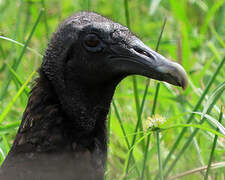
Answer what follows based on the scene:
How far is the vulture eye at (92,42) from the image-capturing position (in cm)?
324

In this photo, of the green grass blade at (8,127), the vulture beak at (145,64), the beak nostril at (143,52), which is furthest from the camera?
the green grass blade at (8,127)

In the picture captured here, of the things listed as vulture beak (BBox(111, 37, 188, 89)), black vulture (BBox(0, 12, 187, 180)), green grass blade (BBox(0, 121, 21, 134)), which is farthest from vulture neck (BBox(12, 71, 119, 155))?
green grass blade (BBox(0, 121, 21, 134))

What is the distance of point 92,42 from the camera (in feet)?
10.6

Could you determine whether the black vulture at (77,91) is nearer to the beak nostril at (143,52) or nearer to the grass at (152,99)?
the beak nostril at (143,52)

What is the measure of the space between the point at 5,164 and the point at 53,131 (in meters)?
0.29

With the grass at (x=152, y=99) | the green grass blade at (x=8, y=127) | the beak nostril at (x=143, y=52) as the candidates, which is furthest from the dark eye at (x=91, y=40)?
the green grass blade at (x=8, y=127)

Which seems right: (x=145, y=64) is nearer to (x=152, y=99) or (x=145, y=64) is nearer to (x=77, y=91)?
(x=77, y=91)

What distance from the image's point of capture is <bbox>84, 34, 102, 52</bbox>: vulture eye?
3.24 meters

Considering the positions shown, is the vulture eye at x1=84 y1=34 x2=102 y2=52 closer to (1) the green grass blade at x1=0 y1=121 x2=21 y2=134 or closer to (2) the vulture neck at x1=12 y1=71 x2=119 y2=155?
(2) the vulture neck at x1=12 y1=71 x2=119 y2=155

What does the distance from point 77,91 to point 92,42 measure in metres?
0.27

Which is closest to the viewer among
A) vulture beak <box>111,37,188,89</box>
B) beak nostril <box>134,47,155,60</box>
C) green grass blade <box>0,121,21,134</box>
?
vulture beak <box>111,37,188,89</box>

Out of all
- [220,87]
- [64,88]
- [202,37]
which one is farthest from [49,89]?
[202,37]

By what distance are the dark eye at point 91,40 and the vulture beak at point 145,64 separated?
9 cm

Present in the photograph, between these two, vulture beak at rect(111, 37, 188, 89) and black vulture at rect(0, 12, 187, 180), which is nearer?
vulture beak at rect(111, 37, 188, 89)
